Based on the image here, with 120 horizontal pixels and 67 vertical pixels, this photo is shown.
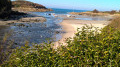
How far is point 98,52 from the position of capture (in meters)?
3.13

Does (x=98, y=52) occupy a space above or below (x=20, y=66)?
above

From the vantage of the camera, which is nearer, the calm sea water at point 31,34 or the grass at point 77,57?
the grass at point 77,57

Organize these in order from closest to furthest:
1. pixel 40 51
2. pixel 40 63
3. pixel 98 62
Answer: pixel 98 62 → pixel 40 63 → pixel 40 51

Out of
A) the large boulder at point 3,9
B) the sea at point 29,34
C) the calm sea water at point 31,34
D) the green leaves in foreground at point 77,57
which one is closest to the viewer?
the green leaves in foreground at point 77,57

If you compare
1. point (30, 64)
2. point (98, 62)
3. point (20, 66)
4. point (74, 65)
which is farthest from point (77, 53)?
point (20, 66)

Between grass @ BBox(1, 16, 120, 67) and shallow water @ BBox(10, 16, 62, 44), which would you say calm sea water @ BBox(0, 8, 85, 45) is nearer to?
shallow water @ BBox(10, 16, 62, 44)

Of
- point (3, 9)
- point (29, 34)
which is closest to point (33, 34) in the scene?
point (29, 34)

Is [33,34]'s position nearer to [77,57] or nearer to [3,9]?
[77,57]

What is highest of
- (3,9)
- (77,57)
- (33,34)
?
(3,9)

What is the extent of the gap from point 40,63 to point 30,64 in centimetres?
26

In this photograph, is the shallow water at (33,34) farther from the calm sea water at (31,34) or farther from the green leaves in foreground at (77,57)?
the green leaves in foreground at (77,57)

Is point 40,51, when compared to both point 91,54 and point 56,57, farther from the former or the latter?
point 91,54

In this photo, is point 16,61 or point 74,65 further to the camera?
point 16,61

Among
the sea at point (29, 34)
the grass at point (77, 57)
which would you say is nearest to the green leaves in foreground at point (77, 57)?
the grass at point (77, 57)
